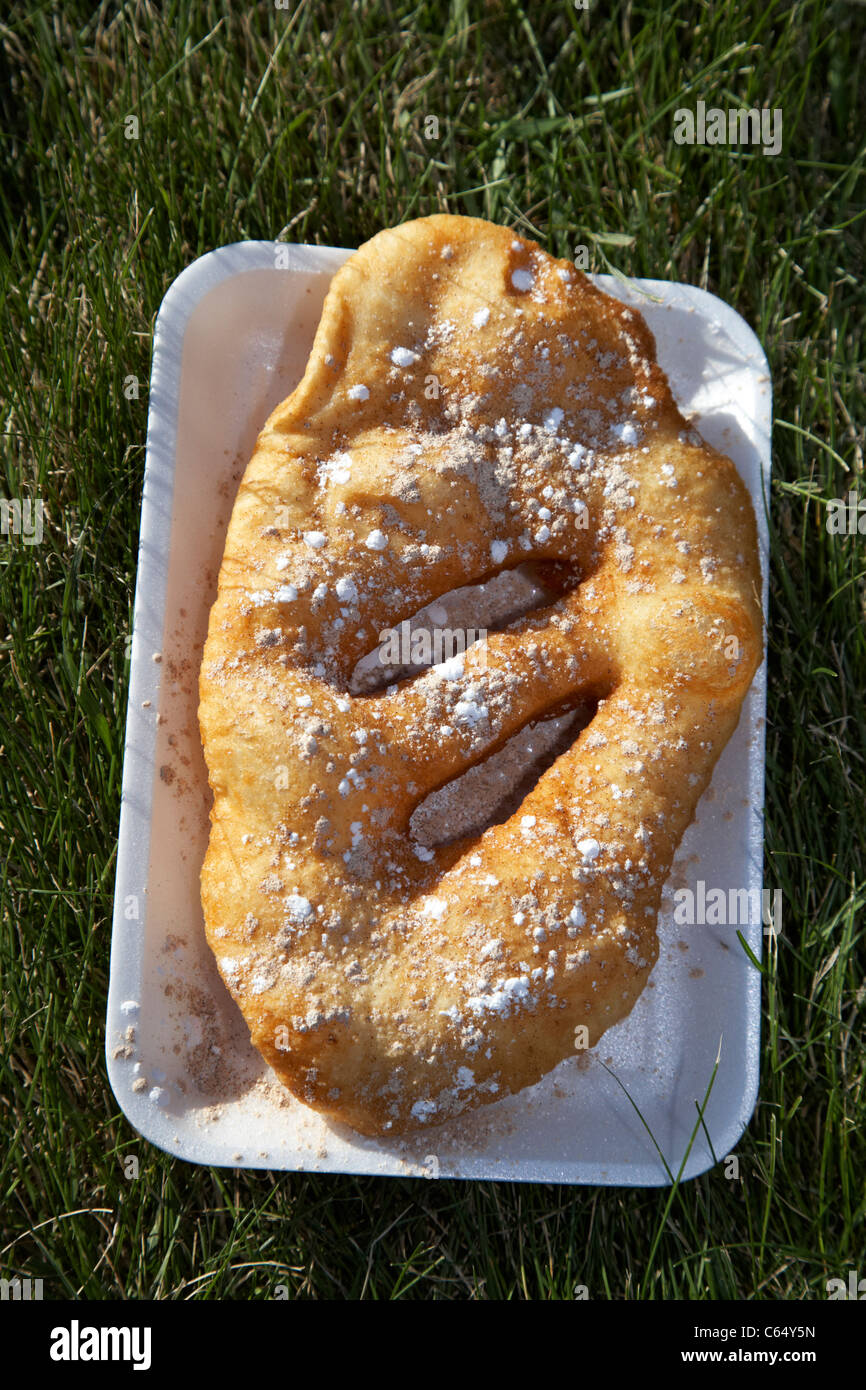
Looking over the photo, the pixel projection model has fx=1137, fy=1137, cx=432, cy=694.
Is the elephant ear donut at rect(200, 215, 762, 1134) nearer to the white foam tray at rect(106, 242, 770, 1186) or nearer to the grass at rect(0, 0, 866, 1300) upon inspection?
the white foam tray at rect(106, 242, 770, 1186)

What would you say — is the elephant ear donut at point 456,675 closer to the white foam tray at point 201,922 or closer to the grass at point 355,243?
the white foam tray at point 201,922

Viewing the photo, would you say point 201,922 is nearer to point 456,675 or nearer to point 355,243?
point 456,675

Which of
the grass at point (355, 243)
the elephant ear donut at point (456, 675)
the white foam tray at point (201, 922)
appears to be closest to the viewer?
the elephant ear donut at point (456, 675)

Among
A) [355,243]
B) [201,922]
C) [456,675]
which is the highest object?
[355,243]

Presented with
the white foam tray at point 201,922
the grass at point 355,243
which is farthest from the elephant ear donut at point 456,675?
the grass at point 355,243

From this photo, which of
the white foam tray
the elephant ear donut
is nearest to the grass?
the white foam tray

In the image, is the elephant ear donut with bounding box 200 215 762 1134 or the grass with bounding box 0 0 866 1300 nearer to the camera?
the elephant ear donut with bounding box 200 215 762 1134

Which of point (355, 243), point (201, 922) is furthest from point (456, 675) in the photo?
point (355, 243)
